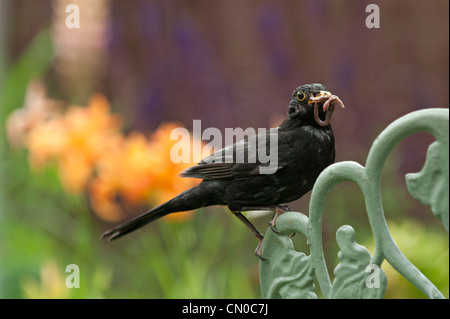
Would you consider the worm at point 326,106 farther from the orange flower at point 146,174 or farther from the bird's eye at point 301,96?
the orange flower at point 146,174

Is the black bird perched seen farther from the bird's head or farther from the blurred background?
the blurred background

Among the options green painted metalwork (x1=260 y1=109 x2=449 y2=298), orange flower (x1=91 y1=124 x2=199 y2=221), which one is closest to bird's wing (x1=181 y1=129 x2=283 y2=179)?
green painted metalwork (x1=260 y1=109 x2=449 y2=298)

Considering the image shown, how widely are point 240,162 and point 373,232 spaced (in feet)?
1.01

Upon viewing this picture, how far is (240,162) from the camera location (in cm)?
102

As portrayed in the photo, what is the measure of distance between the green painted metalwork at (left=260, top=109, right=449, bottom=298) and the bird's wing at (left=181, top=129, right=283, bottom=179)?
107 mm

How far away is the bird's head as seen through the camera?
0.89 meters

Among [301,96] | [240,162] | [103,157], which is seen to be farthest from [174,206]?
[103,157]

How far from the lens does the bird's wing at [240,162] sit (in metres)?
0.99

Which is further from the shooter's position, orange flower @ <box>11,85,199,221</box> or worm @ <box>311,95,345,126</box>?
orange flower @ <box>11,85,199,221</box>

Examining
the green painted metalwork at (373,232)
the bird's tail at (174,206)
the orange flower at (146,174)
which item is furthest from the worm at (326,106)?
the orange flower at (146,174)

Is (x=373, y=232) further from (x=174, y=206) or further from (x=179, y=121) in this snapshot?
(x=179, y=121)

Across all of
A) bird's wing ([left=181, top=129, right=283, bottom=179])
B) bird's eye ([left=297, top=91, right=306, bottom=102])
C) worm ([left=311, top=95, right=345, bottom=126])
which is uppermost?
bird's eye ([left=297, top=91, right=306, bottom=102])

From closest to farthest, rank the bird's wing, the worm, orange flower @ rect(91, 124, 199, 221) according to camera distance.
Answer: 1. the worm
2. the bird's wing
3. orange flower @ rect(91, 124, 199, 221)

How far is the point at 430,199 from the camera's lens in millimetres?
687
